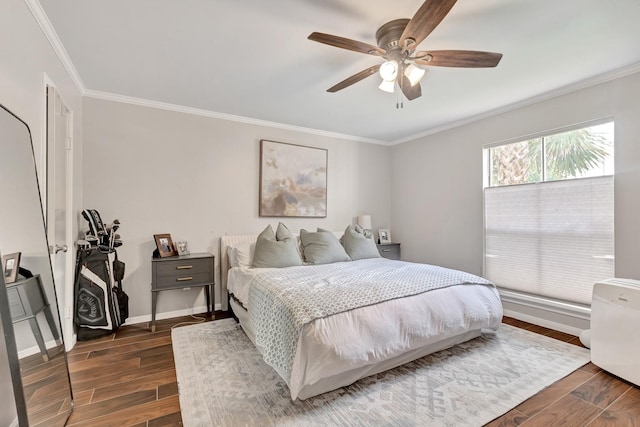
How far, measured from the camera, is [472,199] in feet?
12.7

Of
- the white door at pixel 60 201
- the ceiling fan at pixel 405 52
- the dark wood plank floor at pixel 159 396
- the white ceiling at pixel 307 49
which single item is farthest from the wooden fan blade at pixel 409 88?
the white door at pixel 60 201

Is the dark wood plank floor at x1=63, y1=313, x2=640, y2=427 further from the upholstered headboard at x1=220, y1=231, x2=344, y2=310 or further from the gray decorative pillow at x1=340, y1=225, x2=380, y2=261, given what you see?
the gray decorative pillow at x1=340, y1=225, x2=380, y2=261

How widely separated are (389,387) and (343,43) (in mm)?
2313

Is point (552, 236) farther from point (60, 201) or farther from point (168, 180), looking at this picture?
point (60, 201)

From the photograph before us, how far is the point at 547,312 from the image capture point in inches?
123

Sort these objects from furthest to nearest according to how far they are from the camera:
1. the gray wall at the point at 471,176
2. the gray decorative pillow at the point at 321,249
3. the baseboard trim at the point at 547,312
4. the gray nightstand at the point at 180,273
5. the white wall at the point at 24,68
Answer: the gray decorative pillow at the point at 321,249, the gray nightstand at the point at 180,273, the baseboard trim at the point at 547,312, the gray wall at the point at 471,176, the white wall at the point at 24,68

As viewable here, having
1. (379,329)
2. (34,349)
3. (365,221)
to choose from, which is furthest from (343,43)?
(365,221)

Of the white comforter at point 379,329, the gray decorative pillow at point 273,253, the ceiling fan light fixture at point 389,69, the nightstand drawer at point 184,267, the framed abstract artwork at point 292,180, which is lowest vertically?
the white comforter at point 379,329

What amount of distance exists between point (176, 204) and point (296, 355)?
2.54 meters

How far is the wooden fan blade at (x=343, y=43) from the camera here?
168 centimetres

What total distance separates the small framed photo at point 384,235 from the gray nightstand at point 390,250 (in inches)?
5.8

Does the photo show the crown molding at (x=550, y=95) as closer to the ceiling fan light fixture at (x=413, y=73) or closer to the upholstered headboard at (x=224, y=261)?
the ceiling fan light fixture at (x=413, y=73)

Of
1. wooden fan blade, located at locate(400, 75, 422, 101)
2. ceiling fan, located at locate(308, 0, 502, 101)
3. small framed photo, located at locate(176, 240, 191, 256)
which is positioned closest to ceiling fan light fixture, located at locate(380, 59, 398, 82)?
ceiling fan, located at locate(308, 0, 502, 101)

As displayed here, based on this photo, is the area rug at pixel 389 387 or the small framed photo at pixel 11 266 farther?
the area rug at pixel 389 387
